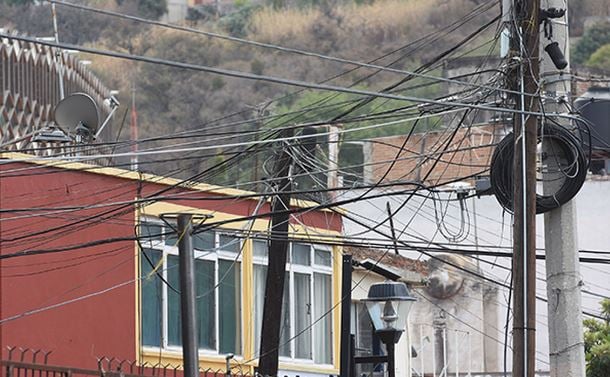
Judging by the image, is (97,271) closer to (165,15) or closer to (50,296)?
(50,296)

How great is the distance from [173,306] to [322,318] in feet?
12.5

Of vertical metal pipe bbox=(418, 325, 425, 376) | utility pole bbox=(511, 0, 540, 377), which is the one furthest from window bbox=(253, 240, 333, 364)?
vertical metal pipe bbox=(418, 325, 425, 376)

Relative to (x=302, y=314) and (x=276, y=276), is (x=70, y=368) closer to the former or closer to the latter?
(x=276, y=276)

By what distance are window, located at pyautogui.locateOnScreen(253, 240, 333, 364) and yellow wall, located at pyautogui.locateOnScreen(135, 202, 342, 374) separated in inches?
6.0

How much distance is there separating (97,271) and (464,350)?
2340cm

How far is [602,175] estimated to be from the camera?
1861 inches

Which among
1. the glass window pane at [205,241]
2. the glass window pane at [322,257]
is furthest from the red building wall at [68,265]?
the glass window pane at [322,257]

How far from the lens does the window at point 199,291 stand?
938 inches

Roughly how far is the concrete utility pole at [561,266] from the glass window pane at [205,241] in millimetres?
7682

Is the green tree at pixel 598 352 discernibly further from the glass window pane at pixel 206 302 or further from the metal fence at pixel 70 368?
the glass window pane at pixel 206 302

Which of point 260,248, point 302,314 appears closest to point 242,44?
point 302,314

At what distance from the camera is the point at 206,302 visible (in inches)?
985

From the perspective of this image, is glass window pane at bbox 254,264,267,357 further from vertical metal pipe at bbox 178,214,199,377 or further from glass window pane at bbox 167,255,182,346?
vertical metal pipe at bbox 178,214,199,377

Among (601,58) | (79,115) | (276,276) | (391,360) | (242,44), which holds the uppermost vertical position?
(242,44)
